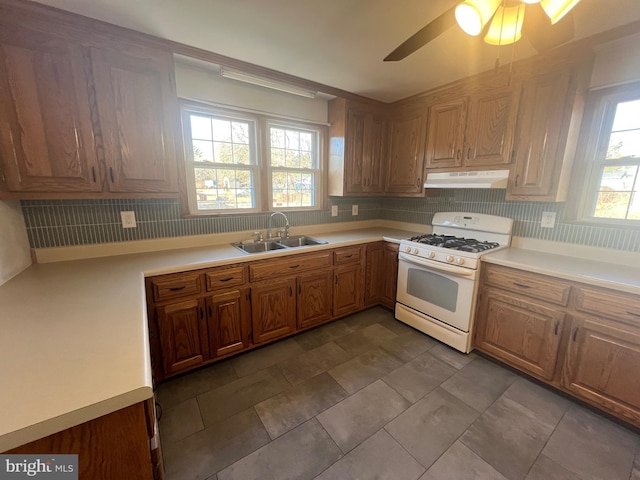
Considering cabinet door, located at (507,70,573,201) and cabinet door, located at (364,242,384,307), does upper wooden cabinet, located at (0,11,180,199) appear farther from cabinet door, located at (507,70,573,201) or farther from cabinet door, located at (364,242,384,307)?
cabinet door, located at (507,70,573,201)

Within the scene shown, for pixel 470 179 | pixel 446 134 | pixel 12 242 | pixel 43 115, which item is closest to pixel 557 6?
pixel 470 179

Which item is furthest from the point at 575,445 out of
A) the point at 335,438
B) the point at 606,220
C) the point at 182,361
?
the point at 182,361

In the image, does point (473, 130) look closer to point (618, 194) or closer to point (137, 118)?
point (618, 194)

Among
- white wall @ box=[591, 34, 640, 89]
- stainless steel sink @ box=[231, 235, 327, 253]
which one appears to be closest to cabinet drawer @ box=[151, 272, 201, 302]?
stainless steel sink @ box=[231, 235, 327, 253]

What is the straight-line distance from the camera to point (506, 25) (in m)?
1.24

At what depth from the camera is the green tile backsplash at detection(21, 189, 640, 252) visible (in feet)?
5.77

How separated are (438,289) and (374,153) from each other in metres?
1.66

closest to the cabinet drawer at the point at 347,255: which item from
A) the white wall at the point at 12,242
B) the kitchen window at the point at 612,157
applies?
the kitchen window at the point at 612,157

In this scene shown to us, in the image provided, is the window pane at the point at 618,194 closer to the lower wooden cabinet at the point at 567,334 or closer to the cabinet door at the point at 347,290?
the lower wooden cabinet at the point at 567,334

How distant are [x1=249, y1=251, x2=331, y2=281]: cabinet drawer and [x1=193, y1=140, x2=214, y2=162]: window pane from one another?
108 centimetres

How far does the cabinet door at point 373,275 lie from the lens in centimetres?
284

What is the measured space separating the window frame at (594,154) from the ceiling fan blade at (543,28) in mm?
1014

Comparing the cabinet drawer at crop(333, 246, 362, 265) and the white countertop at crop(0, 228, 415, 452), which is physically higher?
the white countertop at crop(0, 228, 415, 452)

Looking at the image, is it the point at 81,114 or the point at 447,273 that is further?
the point at 447,273
